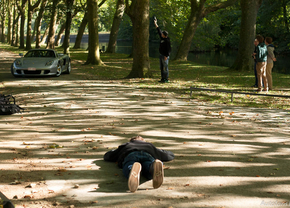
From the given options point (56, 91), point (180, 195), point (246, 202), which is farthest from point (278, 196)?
point (56, 91)

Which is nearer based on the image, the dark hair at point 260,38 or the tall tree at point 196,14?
the dark hair at point 260,38

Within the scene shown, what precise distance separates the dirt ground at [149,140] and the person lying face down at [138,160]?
136mm

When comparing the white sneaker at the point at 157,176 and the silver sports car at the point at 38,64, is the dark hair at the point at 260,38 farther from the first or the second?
the white sneaker at the point at 157,176

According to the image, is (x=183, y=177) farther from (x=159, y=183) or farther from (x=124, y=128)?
(x=124, y=128)

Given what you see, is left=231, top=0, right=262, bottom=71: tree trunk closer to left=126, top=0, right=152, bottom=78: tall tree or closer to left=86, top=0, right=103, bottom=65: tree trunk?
left=126, top=0, right=152, bottom=78: tall tree

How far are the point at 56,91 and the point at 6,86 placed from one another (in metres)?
2.70

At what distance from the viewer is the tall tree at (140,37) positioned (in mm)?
17734

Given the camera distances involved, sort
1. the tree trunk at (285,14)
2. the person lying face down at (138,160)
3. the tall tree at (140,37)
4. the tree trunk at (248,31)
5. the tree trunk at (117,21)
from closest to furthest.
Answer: the person lying face down at (138,160) < the tall tree at (140,37) < the tree trunk at (248,31) < the tree trunk at (117,21) < the tree trunk at (285,14)

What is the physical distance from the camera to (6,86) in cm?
1505

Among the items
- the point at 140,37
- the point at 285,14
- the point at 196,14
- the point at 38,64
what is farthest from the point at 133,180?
the point at 285,14

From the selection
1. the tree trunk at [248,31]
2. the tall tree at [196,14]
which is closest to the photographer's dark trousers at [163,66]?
the tree trunk at [248,31]

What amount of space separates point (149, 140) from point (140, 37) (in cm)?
1135

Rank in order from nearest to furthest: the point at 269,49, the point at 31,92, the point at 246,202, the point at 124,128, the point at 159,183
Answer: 1. the point at 246,202
2. the point at 159,183
3. the point at 124,128
4. the point at 31,92
5. the point at 269,49

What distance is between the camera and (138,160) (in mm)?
5074
